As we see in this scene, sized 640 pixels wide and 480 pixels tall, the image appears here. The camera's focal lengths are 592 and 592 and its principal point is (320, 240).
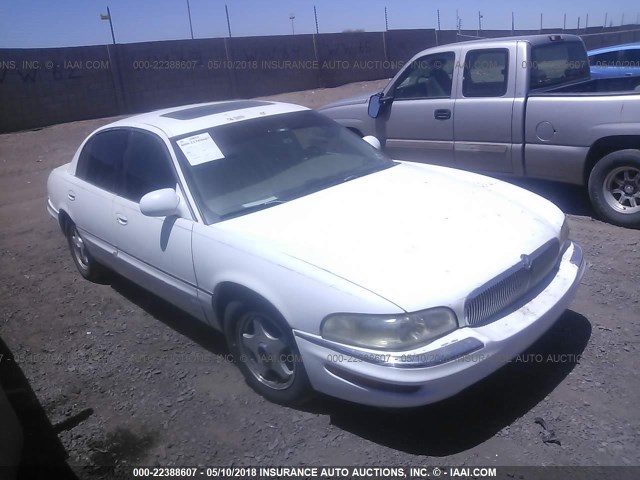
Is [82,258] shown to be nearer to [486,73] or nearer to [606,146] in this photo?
[486,73]

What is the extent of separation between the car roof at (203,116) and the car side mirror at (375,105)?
2.52m

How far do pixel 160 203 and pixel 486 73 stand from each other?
4103mm

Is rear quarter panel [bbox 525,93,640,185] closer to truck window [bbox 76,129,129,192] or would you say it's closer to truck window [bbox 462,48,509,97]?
truck window [bbox 462,48,509,97]

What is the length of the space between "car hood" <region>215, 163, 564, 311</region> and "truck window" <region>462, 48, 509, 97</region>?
2416 millimetres

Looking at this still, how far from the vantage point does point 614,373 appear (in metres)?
3.33

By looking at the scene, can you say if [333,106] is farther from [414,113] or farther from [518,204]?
[518,204]

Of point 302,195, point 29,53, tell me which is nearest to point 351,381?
point 302,195

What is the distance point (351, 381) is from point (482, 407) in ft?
2.75

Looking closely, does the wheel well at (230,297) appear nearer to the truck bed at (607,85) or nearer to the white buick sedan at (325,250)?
the white buick sedan at (325,250)

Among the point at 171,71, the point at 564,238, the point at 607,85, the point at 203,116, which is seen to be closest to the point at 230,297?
the point at 203,116

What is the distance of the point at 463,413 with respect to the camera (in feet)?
10.2

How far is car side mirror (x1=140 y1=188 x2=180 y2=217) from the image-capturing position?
11.6 ft

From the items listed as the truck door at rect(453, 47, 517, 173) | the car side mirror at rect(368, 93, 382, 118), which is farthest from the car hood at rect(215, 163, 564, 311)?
the car side mirror at rect(368, 93, 382, 118)

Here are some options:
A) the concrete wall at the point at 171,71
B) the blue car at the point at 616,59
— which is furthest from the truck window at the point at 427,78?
the concrete wall at the point at 171,71
